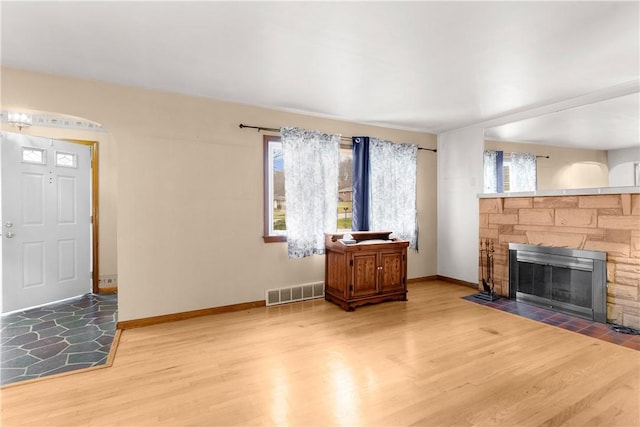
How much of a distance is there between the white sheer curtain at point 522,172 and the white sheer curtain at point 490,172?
0.23m

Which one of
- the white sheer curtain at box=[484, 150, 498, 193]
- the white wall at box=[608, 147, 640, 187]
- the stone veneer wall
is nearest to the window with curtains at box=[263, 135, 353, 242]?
the white sheer curtain at box=[484, 150, 498, 193]

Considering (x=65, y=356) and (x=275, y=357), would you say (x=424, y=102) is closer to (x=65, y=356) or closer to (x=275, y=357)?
(x=275, y=357)

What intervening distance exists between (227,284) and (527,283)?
3.81m

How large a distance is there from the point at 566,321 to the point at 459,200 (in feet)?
7.17

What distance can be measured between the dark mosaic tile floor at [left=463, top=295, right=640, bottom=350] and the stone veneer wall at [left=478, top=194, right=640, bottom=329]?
0.79 feet

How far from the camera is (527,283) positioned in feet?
13.6

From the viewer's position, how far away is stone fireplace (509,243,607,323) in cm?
344

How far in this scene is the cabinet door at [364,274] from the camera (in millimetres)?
3914

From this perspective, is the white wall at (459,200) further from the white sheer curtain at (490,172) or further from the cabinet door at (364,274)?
the cabinet door at (364,274)

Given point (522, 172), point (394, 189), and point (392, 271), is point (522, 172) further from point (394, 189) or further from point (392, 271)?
point (392, 271)

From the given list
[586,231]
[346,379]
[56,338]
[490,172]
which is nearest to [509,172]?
[490,172]

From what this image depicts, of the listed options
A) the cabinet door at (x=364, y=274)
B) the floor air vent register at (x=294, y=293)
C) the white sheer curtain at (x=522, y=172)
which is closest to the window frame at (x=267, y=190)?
the floor air vent register at (x=294, y=293)

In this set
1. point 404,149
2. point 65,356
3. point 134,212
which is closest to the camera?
point 65,356

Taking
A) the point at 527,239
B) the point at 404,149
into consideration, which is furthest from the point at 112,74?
the point at 527,239
